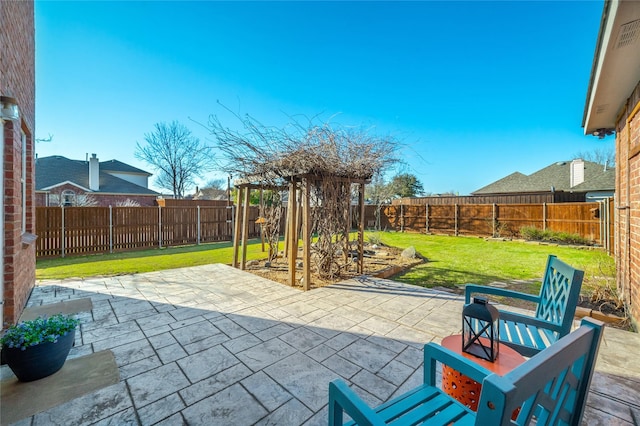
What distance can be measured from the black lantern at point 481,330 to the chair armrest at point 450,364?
1.07ft

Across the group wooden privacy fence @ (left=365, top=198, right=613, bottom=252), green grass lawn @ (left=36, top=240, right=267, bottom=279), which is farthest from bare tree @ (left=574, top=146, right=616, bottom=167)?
green grass lawn @ (left=36, top=240, right=267, bottom=279)

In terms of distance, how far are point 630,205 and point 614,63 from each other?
1981 mm

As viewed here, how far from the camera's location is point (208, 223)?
1216 cm

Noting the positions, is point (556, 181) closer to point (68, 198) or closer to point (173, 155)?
point (173, 155)

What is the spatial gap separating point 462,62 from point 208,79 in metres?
8.12

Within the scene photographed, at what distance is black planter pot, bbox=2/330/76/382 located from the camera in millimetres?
2102

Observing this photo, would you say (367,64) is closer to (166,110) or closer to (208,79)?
(208,79)

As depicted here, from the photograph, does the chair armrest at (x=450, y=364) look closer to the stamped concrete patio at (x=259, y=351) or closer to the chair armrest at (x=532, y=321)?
the stamped concrete patio at (x=259, y=351)

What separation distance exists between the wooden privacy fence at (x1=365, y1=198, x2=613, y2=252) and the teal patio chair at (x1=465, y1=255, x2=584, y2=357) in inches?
351

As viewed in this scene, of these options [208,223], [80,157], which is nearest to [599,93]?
[208,223]

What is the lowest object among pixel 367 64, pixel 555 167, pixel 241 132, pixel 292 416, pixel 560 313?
pixel 292 416

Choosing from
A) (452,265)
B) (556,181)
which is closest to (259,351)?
(452,265)

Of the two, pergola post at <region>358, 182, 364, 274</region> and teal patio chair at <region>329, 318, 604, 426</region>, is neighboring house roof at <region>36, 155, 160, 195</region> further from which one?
teal patio chair at <region>329, 318, 604, 426</region>

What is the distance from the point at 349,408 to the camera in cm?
116
